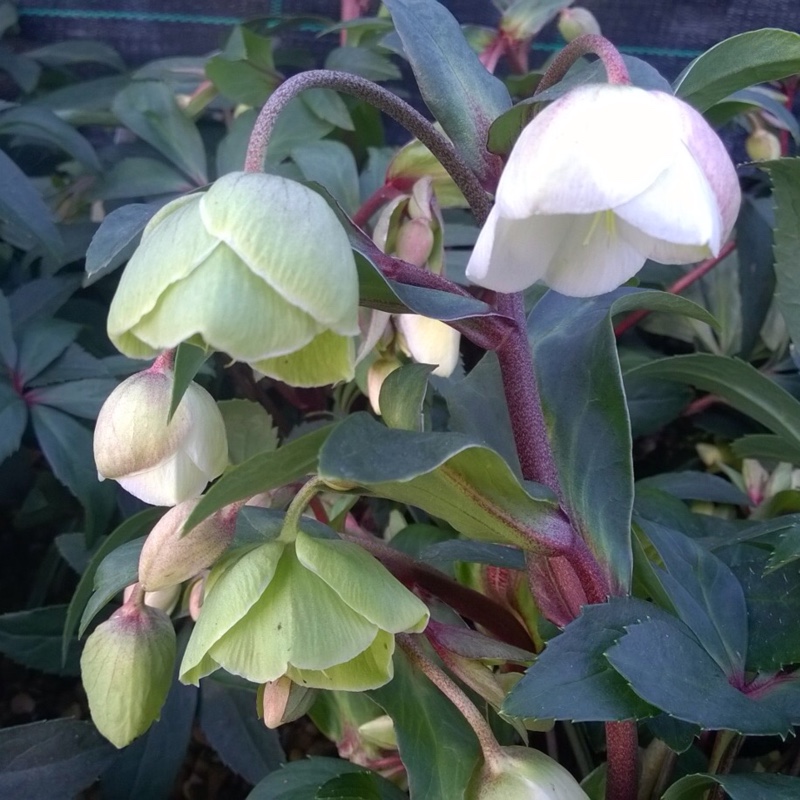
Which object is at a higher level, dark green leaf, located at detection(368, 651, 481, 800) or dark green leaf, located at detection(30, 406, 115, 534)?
dark green leaf, located at detection(368, 651, 481, 800)

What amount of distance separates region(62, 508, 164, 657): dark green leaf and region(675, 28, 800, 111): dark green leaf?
1.42 feet

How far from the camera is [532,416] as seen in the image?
402 millimetres

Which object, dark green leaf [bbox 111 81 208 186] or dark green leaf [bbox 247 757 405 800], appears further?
dark green leaf [bbox 111 81 208 186]

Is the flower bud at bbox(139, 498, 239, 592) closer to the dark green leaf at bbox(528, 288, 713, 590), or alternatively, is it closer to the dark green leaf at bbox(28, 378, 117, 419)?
the dark green leaf at bbox(528, 288, 713, 590)

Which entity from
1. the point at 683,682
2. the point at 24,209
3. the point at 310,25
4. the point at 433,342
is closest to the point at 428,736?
the point at 683,682

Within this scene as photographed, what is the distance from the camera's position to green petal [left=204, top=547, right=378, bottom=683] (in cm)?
35

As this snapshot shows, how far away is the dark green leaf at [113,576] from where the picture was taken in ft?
1.40

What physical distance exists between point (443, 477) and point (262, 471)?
8 cm

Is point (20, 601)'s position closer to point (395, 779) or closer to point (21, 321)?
point (21, 321)

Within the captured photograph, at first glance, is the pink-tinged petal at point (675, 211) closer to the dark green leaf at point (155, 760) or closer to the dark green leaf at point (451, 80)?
the dark green leaf at point (451, 80)

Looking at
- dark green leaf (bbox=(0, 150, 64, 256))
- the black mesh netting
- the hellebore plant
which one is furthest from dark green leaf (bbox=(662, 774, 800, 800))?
the black mesh netting

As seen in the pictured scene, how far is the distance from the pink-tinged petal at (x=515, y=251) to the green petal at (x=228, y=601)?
153mm

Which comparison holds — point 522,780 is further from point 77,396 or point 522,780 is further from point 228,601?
point 77,396

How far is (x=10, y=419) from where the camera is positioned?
0.67m
